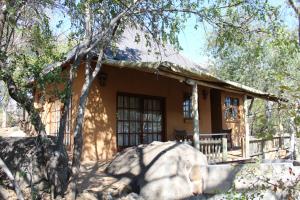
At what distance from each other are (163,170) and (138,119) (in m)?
4.99

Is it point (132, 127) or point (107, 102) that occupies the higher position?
point (107, 102)

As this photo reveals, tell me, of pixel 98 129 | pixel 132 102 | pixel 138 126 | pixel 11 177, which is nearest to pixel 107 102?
pixel 98 129

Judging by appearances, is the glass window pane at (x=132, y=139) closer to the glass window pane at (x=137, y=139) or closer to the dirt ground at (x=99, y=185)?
the glass window pane at (x=137, y=139)

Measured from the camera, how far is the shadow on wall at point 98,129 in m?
12.2

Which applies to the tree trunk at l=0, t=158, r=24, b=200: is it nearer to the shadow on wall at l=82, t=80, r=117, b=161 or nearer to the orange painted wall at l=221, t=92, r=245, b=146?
the shadow on wall at l=82, t=80, r=117, b=161

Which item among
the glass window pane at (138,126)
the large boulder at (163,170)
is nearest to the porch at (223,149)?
the large boulder at (163,170)

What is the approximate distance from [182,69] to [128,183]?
140 inches

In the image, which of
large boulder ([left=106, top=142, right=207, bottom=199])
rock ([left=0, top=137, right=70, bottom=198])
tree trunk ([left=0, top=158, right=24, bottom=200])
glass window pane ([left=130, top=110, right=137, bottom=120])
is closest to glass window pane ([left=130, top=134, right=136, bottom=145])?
glass window pane ([left=130, top=110, right=137, bottom=120])

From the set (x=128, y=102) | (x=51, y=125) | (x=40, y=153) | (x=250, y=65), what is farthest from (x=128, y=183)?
(x=250, y=65)

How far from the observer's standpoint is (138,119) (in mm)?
14125

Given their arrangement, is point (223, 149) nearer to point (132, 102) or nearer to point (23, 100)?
point (132, 102)

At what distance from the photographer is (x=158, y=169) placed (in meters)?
9.32

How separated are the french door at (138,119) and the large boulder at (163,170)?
3111mm

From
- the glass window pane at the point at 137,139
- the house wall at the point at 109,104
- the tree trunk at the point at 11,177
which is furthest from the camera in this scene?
the glass window pane at the point at 137,139
